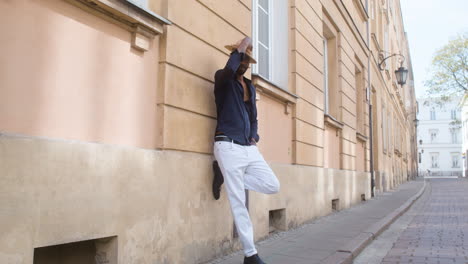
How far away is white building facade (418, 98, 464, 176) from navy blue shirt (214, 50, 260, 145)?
7239cm

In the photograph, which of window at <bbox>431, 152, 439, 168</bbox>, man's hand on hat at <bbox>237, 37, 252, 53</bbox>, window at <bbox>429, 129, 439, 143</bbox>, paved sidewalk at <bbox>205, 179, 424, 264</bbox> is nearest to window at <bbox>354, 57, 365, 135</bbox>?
paved sidewalk at <bbox>205, 179, 424, 264</bbox>

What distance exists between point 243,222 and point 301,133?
3.59 metres

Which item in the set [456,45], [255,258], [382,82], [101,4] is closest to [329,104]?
[255,258]

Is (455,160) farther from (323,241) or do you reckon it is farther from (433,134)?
(323,241)

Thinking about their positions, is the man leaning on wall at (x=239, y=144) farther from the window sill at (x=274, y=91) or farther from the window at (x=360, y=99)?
the window at (x=360, y=99)

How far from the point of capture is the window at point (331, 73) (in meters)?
10.1

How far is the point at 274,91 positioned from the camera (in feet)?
19.9

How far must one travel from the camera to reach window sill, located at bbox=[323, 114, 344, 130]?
345 inches

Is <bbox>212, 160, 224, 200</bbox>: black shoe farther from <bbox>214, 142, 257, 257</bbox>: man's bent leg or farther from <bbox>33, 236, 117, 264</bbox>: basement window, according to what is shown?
<bbox>33, 236, 117, 264</bbox>: basement window

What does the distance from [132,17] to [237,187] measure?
5.68 feet

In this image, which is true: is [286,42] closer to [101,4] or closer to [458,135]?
[101,4]

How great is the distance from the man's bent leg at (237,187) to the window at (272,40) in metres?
2.65

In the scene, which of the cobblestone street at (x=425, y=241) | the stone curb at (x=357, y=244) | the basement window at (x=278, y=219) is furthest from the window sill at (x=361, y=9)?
the basement window at (x=278, y=219)

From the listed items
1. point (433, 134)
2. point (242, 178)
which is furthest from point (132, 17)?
point (433, 134)
